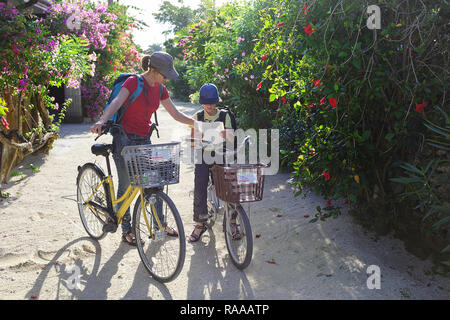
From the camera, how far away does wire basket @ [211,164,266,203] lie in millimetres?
3291

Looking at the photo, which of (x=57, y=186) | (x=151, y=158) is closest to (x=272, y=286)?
(x=151, y=158)

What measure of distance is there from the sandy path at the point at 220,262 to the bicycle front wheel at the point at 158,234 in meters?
0.12

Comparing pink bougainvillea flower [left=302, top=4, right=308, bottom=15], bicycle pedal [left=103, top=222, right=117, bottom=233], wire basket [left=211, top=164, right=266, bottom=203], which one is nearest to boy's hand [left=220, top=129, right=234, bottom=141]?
wire basket [left=211, top=164, right=266, bottom=203]

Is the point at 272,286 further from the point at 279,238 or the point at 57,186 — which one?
the point at 57,186

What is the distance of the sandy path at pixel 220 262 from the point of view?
129 inches

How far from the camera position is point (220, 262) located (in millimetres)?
3852

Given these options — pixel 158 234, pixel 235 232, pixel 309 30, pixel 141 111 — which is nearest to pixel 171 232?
pixel 158 234

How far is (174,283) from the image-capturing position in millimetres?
3457

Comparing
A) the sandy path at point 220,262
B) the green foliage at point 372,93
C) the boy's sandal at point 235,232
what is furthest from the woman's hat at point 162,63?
the sandy path at point 220,262

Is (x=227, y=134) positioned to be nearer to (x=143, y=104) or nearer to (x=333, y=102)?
(x=143, y=104)

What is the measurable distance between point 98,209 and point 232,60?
5016mm

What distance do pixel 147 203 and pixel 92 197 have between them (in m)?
1.01

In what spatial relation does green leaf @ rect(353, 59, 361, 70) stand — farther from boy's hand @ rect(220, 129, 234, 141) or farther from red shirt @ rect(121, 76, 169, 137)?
red shirt @ rect(121, 76, 169, 137)
